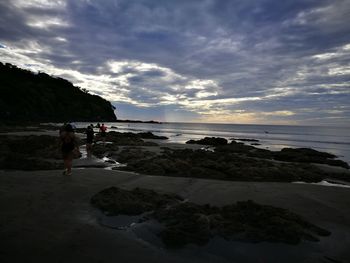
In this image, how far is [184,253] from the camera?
17.5ft

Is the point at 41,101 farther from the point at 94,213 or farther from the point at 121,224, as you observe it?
the point at 121,224

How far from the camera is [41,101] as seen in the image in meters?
105

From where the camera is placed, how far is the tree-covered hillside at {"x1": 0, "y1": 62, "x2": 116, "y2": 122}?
87875 mm

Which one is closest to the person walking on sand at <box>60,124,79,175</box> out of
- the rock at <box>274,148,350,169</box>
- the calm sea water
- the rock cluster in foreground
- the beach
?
the beach

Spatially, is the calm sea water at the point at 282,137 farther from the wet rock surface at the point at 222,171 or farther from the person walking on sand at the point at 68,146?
the person walking on sand at the point at 68,146

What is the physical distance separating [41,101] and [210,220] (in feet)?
363

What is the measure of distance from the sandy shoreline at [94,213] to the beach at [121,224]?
16 mm

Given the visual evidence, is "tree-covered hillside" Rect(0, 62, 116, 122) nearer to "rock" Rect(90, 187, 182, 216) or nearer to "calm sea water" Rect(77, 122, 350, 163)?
"calm sea water" Rect(77, 122, 350, 163)

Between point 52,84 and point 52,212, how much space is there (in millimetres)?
144783

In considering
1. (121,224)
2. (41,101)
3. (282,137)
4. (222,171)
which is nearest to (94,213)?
(121,224)

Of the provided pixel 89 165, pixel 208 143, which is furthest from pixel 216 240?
pixel 208 143

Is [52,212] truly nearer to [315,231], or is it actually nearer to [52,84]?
[315,231]

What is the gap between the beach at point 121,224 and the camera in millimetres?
5137

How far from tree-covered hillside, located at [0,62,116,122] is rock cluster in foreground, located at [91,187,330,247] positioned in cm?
6867
